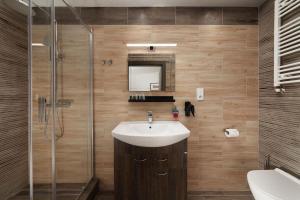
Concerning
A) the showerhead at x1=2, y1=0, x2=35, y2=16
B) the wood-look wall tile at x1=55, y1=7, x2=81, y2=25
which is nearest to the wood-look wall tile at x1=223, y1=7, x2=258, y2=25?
the wood-look wall tile at x1=55, y1=7, x2=81, y2=25

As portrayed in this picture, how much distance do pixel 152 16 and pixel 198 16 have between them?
1.82ft

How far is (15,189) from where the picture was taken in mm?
1283

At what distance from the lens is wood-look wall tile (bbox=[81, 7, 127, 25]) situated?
265 centimetres

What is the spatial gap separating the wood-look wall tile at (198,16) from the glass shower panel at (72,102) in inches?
44.1

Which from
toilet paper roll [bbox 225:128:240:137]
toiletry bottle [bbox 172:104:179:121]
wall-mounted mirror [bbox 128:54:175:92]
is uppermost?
wall-mounted mirror [bbox 128:54:175:92]

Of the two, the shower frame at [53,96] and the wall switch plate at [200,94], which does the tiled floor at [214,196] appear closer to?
the shower frame at [53,96]

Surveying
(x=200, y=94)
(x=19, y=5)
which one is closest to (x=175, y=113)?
(x=200, y=94)

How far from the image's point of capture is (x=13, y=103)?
1.26 metres

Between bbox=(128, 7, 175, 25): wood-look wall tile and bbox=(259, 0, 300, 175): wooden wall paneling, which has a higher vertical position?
bbox=(128, 7, 175, 25): wood-look wall tile

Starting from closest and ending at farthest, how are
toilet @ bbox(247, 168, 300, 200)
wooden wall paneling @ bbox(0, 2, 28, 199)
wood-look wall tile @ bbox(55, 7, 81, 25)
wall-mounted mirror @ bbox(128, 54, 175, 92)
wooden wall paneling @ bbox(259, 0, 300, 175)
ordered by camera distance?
1. wooden wall paneling @ bbox(0, 2, 28, 199)
2. toilet @ bbox(247, 168, 300, 200)
3. wood-look wall tile @ bbox(55, 7, 81, 25)
4. wooden wall paneling @ bbox(259, 0, 300, 175)
5. wall-mounted mirror @ bbox(128, 54, 175, 92)

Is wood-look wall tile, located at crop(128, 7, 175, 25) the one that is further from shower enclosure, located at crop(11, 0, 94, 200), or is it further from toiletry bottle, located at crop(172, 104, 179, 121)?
toiletry bottle, located at crop(172, 104, 179, 121)

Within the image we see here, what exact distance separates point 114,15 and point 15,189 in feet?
6.86

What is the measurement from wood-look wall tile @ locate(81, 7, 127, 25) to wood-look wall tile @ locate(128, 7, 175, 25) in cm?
10

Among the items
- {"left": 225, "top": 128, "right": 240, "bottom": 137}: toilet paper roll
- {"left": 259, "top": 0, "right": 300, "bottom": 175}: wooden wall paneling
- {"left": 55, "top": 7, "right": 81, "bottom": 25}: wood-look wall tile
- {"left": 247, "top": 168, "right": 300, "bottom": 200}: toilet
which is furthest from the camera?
{"left": 225, "top": 128, "right": 240, "bottom": 137}: toilet paper roll
